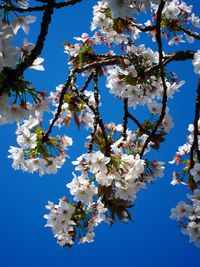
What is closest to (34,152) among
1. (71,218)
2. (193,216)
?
(71,218)

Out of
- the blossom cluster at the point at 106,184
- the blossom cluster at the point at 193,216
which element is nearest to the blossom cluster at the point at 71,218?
the blossom cluster at the point at 106,184

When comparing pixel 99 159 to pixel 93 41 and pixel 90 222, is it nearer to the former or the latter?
pixel 90 222

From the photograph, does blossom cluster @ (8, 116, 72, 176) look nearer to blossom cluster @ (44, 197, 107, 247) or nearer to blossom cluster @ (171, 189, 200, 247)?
blossom cluster @ (44, 197, 107, 247)

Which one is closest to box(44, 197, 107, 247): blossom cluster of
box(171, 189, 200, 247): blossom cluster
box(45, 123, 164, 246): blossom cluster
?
box(45, 123, 164, 246): blossom cluster

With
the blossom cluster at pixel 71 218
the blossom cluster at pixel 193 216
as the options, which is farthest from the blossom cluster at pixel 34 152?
the blossom cluster at pixel 193 216

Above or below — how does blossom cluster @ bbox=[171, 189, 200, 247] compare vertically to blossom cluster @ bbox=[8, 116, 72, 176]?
below

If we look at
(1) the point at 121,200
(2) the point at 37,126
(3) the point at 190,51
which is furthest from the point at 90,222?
(3) the point at 190,51

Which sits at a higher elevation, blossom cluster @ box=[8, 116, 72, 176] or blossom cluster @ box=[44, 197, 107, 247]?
blossom cluster @ box=[8, 116, 72, 176]

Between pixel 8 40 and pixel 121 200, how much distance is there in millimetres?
2124

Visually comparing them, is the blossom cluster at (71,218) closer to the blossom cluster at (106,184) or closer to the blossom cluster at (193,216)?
Result: the blossom cluster at (106,184)

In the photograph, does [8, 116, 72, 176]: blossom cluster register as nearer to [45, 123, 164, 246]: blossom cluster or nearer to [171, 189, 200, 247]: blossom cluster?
[45, 123, 164, 246]: blossom cluster

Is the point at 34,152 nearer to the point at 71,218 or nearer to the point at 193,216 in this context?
the point at 71,218

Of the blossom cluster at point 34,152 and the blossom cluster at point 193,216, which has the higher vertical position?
the blossom cluster at point 34,152

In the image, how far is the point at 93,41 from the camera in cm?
532
